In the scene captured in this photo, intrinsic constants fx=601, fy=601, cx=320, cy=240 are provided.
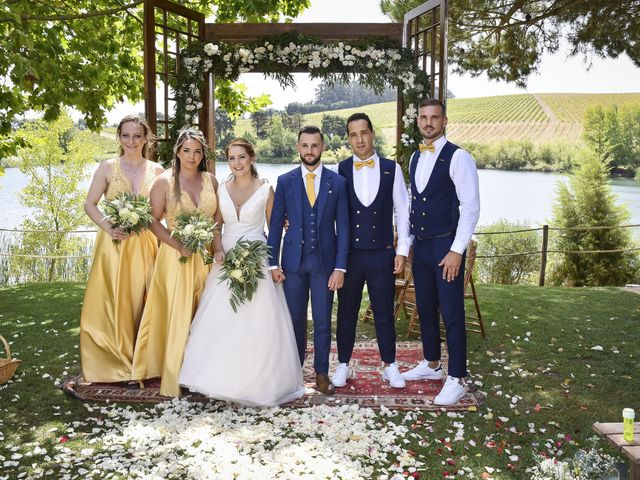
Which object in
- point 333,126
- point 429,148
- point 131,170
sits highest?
point 333,126

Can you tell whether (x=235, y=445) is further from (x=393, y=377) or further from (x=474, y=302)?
(x=474, y=302)

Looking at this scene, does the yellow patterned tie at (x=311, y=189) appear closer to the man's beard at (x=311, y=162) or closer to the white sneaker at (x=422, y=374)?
the man's beard at (x=311, y=162)

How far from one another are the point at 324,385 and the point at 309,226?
120cm

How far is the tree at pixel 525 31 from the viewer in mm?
8406

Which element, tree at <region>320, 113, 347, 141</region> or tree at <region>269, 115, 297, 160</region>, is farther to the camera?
tree at <region>269, 115, 297, 160</region>

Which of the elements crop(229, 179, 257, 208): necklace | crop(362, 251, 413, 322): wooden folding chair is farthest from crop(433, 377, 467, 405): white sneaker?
crop(229, 179, 257, 208): necklace

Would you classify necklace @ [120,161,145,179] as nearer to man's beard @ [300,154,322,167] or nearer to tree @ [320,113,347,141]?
man's beard @ [300,154,322,167]

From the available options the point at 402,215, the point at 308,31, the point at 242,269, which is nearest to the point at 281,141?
the point at 308,31

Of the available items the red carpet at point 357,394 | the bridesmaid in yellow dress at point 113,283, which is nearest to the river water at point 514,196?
the red carpet at point 357,394

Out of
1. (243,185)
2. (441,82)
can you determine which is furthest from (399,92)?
(243,185)

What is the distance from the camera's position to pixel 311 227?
4223 mm

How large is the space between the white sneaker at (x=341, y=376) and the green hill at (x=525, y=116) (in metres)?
19.6

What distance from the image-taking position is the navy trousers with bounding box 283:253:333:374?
4.29 meters

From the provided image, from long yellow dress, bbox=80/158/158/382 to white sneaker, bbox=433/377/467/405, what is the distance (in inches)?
91.5
